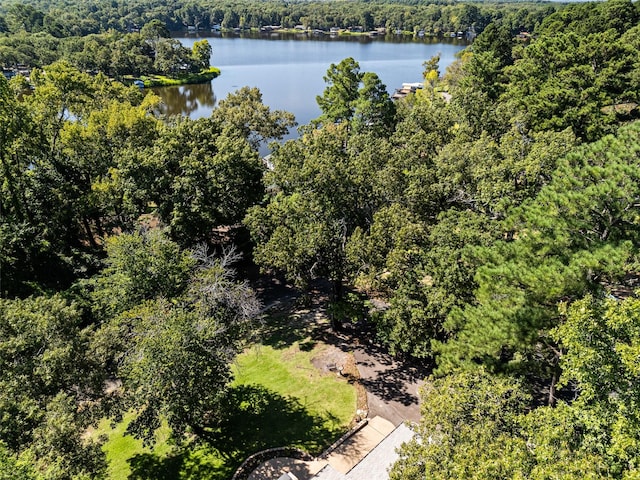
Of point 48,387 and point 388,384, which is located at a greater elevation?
point 48,387

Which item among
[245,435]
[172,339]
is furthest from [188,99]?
[172,339]

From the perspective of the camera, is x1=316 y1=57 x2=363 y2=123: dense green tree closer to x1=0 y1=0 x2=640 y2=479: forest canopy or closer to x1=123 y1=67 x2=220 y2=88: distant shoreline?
x1=0 y1=0 x2=640 y2=479: forest canopy

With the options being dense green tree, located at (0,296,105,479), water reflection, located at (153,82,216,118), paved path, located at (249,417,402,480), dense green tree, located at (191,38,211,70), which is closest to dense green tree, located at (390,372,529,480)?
paved path, located at (249,417,402,480)

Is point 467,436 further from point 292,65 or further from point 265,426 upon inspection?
point 292,65

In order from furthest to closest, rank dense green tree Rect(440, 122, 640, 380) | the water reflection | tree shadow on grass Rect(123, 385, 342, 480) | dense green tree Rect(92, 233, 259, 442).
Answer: the water reflection → tree shadow on grass Rect(123, 385, 342, 480) → dense green tree Rect(92, 233, 259, 442) → dense green tree Rect(440, 122, 640, 380)

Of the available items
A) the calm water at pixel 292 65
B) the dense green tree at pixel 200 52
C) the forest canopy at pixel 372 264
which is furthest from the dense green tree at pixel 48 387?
the dense green tree at pixel 200 52

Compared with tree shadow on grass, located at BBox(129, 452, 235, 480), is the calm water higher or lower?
higher

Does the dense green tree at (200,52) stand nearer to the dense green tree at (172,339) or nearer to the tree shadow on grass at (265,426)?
the dense green tree at (172,339)
